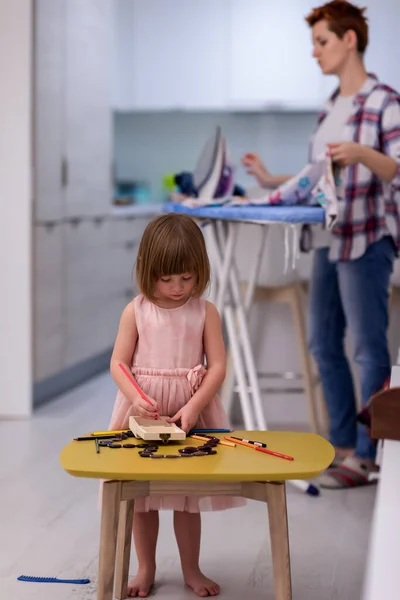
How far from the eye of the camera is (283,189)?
2.81 m

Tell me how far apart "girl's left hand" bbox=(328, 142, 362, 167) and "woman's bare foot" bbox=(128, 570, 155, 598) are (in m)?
1.25

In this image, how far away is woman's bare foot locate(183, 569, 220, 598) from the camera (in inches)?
79.7

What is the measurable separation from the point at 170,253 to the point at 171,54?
453cm

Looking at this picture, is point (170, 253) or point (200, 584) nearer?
point (170, 253)

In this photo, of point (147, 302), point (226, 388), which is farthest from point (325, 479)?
point (147, 302)

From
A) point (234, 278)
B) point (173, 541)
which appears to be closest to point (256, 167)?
point (234, 278)

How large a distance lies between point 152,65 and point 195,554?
4548 mm

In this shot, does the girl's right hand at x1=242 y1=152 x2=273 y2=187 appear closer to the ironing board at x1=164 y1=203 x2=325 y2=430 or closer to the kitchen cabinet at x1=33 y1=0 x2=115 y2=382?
the ironing board at x1=164 y1=203 x2=325 y2=430

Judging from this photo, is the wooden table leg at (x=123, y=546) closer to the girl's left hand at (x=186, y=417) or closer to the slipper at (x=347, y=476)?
the girl's left hand at (x=186, y=417)

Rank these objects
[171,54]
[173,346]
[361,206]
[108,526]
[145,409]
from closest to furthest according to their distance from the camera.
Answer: [108,526], [145,409], [173,346], [361,206], [171,54]

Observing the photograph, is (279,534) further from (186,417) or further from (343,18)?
(343,18)

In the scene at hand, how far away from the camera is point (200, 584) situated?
2.03 metres

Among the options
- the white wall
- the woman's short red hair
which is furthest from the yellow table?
the white wall

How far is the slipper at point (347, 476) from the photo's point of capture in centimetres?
293
